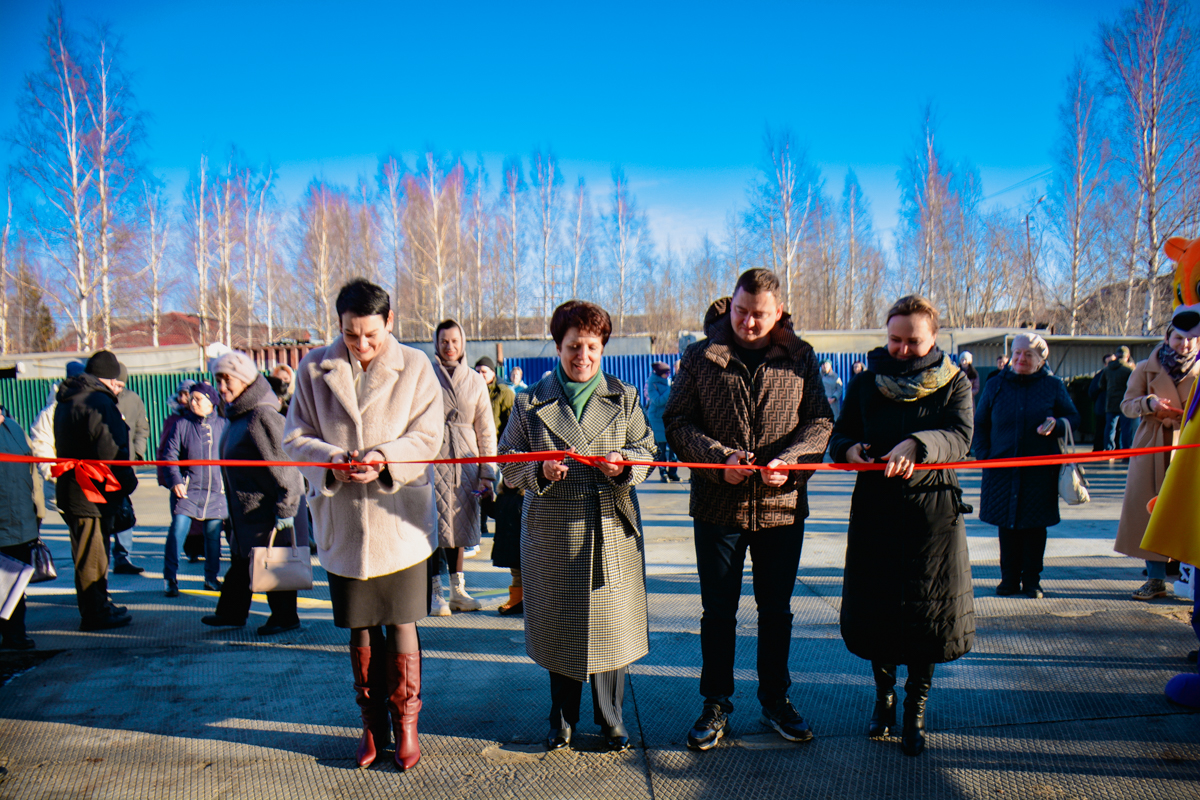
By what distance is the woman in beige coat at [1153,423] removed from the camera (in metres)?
4.24

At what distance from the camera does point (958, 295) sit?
114 ft

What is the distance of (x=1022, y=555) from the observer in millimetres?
4879

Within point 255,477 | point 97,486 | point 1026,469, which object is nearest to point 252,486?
point 255,477

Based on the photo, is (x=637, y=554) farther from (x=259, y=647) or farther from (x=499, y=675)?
(x=259, y=647)

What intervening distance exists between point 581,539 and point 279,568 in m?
2.05

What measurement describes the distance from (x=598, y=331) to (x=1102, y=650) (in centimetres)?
337

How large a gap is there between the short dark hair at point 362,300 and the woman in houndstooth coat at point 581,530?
Result: 691mm

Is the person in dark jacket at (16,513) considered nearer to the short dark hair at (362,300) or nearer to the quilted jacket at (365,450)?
the quilted jacket at (365,450)

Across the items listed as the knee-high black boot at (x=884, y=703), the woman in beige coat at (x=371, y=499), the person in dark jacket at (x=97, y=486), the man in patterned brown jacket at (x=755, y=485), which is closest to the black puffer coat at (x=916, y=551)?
the knee-high black boot at (x=884, y=703)

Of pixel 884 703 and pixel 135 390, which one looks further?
pixel 135 390

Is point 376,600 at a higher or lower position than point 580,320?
lower

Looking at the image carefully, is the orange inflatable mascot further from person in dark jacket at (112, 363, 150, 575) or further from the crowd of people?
person in dark jacket at (112, 363, 150, 575)

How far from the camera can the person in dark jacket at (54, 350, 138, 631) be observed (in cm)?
441

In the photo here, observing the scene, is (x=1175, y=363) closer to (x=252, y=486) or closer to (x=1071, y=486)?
(x=1071, y=486)
